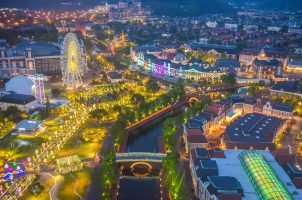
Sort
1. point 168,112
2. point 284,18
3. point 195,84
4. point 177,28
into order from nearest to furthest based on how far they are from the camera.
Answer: point 168,112 < point 195,84 < point 177,28 < point 284,18

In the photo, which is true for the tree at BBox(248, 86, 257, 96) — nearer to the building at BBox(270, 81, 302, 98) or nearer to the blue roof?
the building at BBox(270, 81, 302, 98)

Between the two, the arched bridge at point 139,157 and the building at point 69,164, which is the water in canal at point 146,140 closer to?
the arched bridge at point 139,157

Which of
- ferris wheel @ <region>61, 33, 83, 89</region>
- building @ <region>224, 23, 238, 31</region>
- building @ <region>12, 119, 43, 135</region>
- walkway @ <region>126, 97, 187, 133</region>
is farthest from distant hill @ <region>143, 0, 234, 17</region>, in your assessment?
building @ <region>12, 119, 43, 135</region>

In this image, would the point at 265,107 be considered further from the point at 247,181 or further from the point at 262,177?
the point at 262,177

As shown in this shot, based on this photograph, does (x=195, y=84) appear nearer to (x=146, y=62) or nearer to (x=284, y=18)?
(x=146, y=62)

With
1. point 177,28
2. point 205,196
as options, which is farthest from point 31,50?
point 177,28

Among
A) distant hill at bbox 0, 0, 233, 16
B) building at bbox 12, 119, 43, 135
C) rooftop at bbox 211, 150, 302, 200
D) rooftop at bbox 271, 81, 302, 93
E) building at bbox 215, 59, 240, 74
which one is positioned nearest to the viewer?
rooftop at bbox 211, 150, 302, 200
